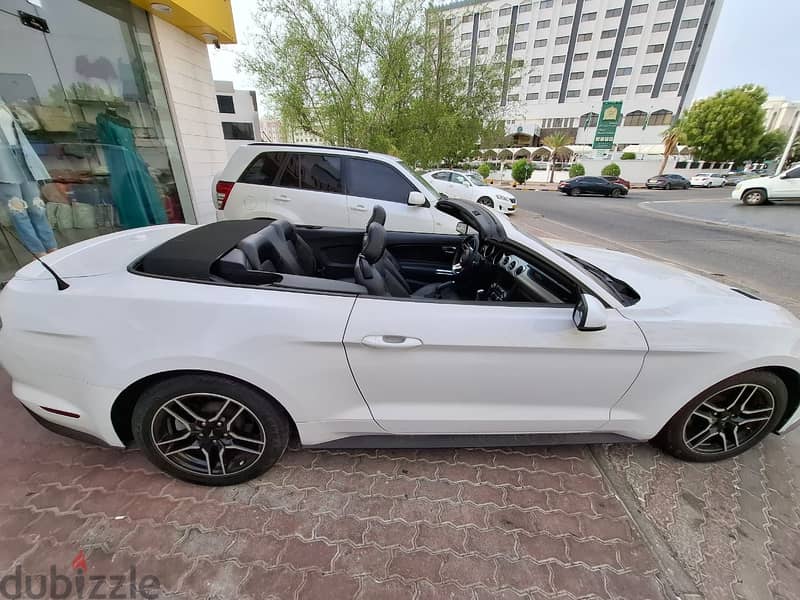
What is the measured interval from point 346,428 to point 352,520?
0.43 metres

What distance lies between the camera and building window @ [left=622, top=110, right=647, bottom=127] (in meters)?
48.5

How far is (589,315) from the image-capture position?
1.45 m

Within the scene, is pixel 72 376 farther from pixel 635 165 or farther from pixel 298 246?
pixel 635 165

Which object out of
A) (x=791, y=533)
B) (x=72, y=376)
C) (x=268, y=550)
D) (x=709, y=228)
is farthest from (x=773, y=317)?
(x=709, y=228)

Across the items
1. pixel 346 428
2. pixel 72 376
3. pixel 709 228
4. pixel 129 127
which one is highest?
pixel 129 127

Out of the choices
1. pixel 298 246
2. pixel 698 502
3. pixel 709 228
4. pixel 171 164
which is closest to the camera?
pixel 698 502

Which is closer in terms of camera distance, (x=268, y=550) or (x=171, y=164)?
(x=268, y=550)

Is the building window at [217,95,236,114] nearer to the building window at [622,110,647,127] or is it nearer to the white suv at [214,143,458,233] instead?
the white suv at [214,143,458,233]

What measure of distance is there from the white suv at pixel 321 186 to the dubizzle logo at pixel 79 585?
3.76 meters

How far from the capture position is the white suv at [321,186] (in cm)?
449

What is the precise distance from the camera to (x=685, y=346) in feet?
5.45

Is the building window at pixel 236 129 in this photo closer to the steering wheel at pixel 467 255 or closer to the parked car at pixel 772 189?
the parked car at pixel 772 189

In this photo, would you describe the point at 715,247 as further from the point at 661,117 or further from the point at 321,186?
the point at 661,117

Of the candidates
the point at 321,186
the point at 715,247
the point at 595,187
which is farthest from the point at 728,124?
the point at 321,186
